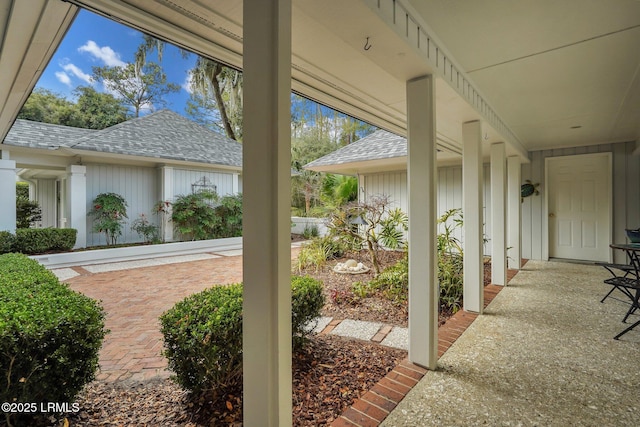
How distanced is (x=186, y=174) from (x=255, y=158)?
385 inches

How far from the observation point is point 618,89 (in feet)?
11.1

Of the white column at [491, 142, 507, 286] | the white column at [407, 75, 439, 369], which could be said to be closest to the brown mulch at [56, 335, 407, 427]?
the white column at [407, 75, 439, 369]

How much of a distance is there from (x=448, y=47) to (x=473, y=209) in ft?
6.20

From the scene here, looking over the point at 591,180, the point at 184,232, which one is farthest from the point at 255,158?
the point at 184,232

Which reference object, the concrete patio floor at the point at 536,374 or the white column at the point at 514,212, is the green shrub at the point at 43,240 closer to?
the concrete patio floor at the point at 536,374

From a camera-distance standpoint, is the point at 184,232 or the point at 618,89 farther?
the point at 184,232

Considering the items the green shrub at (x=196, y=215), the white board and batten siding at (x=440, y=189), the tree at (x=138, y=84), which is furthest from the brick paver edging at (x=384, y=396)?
the tree at (x=138, y=84)

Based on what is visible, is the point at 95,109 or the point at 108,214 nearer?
the point at 108,214

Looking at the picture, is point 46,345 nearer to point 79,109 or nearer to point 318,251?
point 318,251

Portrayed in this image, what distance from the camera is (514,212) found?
605 cm

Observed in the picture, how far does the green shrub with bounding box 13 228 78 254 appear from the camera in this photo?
22.7 ft

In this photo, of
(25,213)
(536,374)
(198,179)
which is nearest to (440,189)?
(536,374)

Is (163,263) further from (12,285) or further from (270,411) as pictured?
(270,411)

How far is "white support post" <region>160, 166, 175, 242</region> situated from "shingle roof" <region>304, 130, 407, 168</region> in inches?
184
